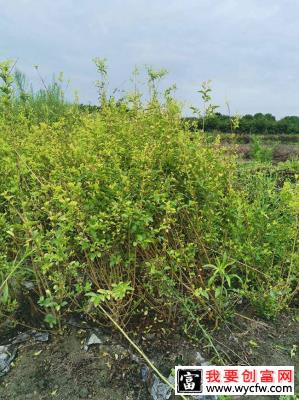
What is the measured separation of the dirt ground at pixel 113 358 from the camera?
2311 millimetres

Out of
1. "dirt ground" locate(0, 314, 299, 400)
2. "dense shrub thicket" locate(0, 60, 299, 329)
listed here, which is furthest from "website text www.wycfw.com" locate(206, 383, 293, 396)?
"dense shrub thicket" locate(0, 60, 299, 329)

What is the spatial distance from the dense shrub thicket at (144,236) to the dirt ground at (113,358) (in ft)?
0.41

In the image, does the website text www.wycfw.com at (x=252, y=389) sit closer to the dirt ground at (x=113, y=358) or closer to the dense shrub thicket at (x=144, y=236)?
the dirt ground at (x=113, y=358)

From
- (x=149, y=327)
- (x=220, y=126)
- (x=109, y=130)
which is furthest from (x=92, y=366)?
(x=220, y=126)

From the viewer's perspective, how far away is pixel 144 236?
2.39 metres

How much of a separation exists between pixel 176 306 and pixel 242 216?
0.65 meters

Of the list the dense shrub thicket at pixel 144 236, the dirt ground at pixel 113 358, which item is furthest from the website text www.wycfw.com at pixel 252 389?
the dense shrub thicket at pixel 144 236

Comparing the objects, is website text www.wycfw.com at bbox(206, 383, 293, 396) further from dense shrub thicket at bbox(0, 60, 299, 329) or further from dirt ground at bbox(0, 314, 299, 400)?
dense shrub thicket at bbox(0, 60, 299, 329)

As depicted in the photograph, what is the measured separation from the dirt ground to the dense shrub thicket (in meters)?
0.12

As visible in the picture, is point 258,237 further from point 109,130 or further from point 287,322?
point 109,130

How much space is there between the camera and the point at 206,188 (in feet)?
8.85

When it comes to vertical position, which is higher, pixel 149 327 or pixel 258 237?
pixel 258 237

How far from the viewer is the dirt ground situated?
2311 mm

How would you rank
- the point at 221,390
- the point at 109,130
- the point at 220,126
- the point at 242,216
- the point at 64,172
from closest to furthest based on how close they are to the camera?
the point at 221,390 → the point at 242,216 → the point at 64,172 → the point at 109,130 → the point at 220,126
